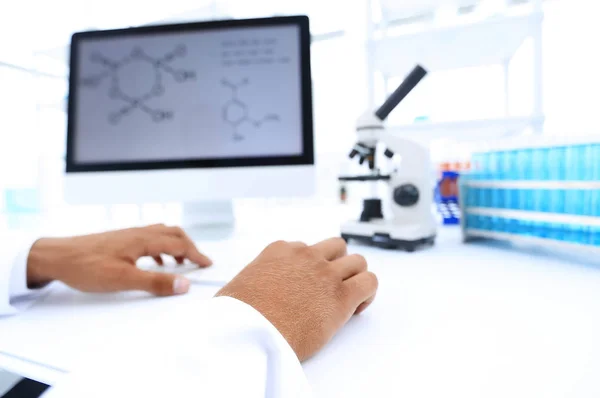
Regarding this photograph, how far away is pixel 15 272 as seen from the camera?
49 centimetres

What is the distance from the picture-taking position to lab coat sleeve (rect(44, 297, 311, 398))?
0.72ft

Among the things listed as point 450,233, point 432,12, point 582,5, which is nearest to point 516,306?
point 450,233

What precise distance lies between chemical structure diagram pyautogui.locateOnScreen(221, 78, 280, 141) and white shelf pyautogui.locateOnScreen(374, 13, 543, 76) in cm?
56

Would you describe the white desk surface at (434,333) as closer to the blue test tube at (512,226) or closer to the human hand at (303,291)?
the human hand at (303,291)

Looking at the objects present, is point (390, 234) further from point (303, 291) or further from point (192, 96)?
point (192, 96)

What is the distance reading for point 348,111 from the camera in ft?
6.84

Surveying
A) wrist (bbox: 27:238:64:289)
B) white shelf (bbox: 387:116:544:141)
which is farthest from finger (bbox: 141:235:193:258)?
white shelf (bbox: 387:116:544:141)

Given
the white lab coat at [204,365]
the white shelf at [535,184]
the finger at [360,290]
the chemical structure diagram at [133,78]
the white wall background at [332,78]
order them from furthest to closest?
the white wall background at [332,78] → the chemical structure diagram at [133,78] → the white shelf at [535,184] → the finger at [360,290] → the white lab coat at [204,365]

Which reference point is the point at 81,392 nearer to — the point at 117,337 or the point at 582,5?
the point at 117,337

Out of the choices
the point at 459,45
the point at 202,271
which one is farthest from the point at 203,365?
the point at 459,45

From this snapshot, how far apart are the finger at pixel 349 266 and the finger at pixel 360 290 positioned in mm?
14

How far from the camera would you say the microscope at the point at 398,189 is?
0.79 metres

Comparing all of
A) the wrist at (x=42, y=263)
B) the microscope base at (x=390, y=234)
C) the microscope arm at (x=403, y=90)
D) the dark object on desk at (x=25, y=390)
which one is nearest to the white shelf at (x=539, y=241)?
the microscope base at (x=390, y=234)

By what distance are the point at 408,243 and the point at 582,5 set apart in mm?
1539
